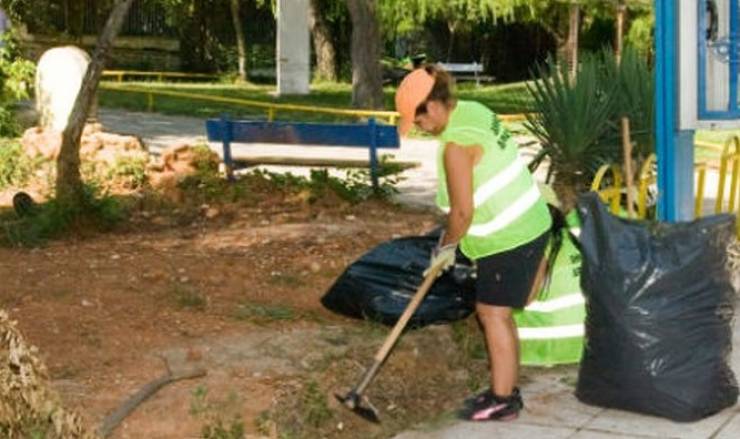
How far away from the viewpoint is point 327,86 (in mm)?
36125

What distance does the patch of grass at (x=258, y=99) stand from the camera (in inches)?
970

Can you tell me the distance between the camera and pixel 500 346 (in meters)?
5.76

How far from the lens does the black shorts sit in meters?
5.69

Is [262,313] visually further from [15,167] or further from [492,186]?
[15,167]

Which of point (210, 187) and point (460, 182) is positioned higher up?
point (460, 182)

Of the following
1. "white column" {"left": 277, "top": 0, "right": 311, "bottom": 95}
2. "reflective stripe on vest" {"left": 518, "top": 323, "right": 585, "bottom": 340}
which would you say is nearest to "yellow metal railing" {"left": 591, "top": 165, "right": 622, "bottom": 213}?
"reflective stripe on vest" {"left": 518, "top": 323, "right": 585, "bottom": 340}

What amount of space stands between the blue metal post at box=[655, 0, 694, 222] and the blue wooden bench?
3845 millimetres

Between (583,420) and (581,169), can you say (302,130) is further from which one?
(583,420)

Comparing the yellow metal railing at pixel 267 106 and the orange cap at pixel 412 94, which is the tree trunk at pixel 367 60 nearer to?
the yellow metal railing at pixel 267 106

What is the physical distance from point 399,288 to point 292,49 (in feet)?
84.3

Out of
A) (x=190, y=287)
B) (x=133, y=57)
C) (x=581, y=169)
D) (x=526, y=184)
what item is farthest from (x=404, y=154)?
(x=133, y=57)

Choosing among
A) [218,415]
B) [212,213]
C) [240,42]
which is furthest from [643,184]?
[240,42]

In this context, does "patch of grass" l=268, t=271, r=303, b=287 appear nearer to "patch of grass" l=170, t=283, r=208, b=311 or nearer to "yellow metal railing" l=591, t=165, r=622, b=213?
"patch of grass" l=170, t=283, r=208, b=311

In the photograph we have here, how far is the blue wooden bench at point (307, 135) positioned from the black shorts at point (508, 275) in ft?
18.4
